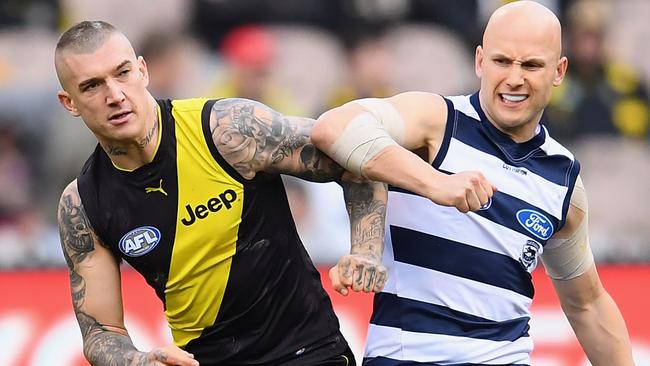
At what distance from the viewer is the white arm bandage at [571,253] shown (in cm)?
519

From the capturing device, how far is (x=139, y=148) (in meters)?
4.76

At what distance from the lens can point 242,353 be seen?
4859mm

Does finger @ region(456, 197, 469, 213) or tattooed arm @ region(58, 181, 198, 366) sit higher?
finger @ region(456, 197, 469, 213)

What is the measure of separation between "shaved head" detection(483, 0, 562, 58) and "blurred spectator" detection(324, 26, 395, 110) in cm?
465

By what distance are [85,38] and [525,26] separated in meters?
1.64

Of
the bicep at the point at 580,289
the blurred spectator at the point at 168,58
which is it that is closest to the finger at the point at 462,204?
the bicep at the point at 580,289

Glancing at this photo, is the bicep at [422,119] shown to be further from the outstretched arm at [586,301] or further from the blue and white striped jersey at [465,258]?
the outstretched arm at [586,301]

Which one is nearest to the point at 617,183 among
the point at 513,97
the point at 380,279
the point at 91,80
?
the point at 513,97

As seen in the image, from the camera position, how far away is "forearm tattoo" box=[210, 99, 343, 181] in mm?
4727

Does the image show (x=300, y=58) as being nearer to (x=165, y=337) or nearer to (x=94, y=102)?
(x=165, y=337)

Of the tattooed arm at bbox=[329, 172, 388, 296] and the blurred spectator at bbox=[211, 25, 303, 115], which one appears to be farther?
the blurred spectator at bbox=[211, 25, 303, 115]

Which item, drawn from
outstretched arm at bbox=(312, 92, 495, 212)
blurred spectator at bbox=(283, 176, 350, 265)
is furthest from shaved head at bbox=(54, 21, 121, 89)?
blurred spectator at bbox=(283, 176, 350, 265)

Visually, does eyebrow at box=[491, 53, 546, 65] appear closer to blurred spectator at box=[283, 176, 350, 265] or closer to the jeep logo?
the jeep logo

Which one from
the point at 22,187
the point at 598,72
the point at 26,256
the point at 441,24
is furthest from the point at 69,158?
the point at 598,72
